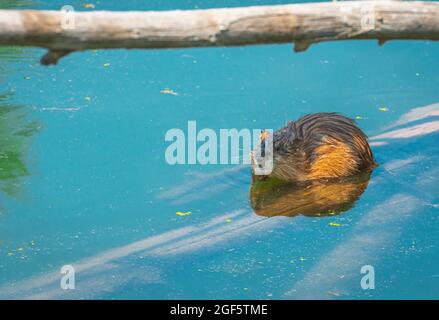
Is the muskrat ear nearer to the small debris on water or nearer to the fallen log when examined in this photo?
the fallen log

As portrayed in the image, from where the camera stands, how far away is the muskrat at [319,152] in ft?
22.5

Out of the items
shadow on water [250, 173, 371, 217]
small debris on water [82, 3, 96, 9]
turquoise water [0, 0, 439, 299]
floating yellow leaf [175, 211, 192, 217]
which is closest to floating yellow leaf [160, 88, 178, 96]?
turquoise water [0, 0, 439, 299]

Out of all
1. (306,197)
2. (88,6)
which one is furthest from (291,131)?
(88,6)

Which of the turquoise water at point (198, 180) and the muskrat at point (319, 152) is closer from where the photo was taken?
the turquoise water at point (198, 180)

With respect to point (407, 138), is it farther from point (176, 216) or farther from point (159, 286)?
point (159, 286)

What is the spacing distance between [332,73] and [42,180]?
347cm

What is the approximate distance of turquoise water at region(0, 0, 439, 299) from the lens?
543cm

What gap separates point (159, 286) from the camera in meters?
5.29

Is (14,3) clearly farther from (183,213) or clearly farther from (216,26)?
(216,26)

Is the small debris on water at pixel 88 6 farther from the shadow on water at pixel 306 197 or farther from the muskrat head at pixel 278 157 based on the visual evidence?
the shadow on water at pixel 306 197

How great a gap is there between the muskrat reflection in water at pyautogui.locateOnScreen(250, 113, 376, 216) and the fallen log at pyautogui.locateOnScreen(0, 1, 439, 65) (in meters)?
2.73

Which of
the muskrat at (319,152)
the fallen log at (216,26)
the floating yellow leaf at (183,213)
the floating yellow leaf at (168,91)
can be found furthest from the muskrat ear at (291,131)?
the fallen log at (216,26)

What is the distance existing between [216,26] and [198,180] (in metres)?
2.86

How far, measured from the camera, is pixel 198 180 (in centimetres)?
661
